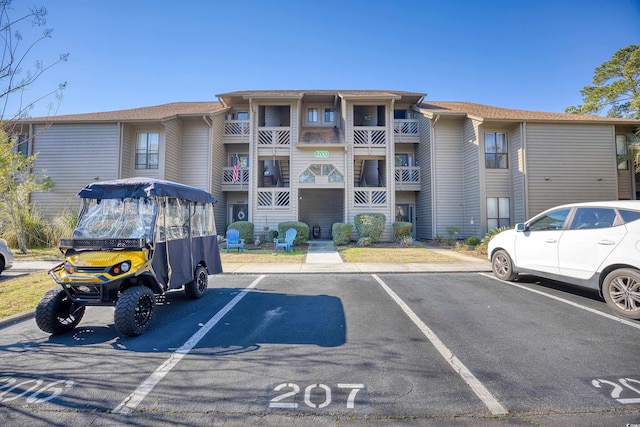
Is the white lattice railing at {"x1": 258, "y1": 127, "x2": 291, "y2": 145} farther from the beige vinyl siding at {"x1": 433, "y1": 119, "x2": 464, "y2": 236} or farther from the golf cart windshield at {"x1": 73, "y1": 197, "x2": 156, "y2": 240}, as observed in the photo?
the golf cart windshield at {"x1": 73, "y1": 197, "x2": 156, "y2": 240}

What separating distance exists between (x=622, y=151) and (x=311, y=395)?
75.9 ft

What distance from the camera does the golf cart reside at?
3.96 meters

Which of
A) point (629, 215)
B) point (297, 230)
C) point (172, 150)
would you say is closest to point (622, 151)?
point (629, 215)

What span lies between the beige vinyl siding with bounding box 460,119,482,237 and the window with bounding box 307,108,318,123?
376 inches

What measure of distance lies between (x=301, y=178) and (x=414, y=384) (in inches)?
581

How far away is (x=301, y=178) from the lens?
666 inches

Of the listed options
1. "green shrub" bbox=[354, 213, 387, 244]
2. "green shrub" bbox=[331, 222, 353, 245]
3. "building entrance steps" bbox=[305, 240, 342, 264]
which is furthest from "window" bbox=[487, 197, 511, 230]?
"building entrance steps" bbox=[305, 240, 342, 264]

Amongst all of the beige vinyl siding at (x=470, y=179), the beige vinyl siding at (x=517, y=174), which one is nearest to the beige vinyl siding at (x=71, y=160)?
the beige vinyl siding at (x=470, y=179)

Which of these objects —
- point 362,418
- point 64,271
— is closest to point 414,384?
point 362,418

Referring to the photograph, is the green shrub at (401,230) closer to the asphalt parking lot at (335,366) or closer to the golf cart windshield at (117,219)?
the asphalt parking lot at (335,366)

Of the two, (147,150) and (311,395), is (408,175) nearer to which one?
(147,150)

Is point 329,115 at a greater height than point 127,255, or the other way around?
point 329,115

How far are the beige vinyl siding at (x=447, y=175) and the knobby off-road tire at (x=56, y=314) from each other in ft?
55.6

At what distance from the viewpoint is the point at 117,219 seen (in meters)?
4.80
